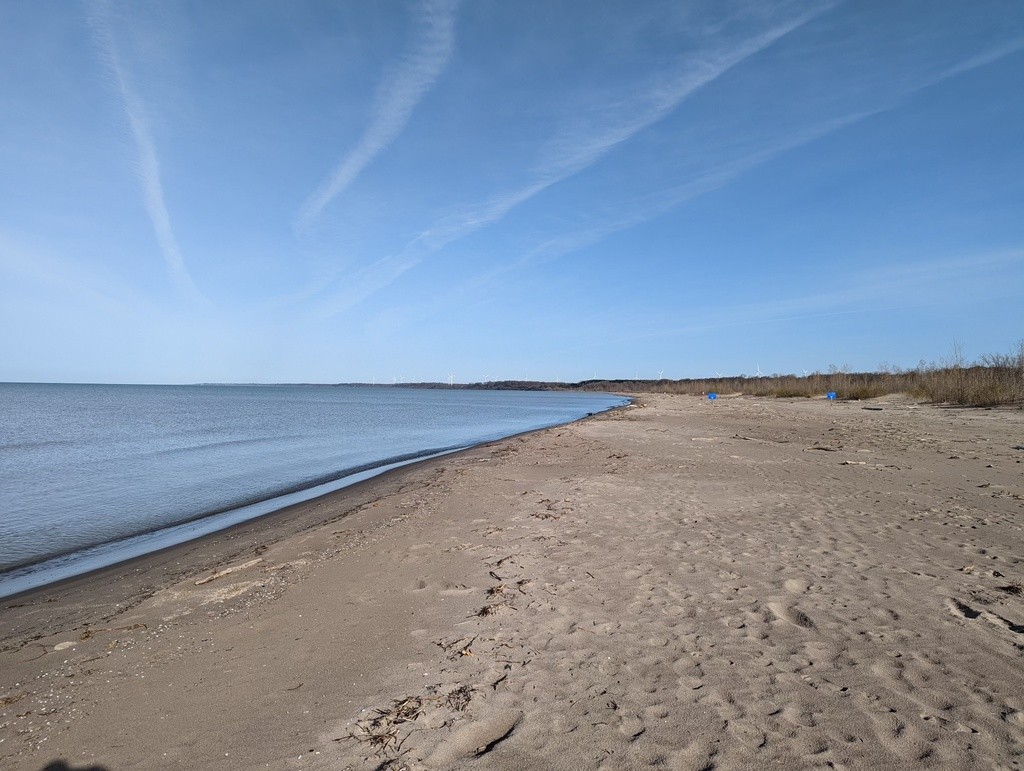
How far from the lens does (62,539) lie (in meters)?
8.31

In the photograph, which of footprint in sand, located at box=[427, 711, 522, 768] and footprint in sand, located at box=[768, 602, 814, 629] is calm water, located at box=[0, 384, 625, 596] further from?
footprint in sand, located at box=[768, 602, 814, 629]

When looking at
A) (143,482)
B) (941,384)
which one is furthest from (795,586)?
(941,384)

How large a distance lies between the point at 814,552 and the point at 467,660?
14.2 feet

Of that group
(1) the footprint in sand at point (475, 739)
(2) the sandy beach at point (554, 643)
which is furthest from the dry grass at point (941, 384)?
(1) the footprint in sand at point (475, 739)

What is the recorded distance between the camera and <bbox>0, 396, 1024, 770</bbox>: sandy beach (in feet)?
9.26

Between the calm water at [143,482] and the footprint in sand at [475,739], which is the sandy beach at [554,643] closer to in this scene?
the footprint in sand at [475,739]

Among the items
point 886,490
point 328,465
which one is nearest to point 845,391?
point 886,490

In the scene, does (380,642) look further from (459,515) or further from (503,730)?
(459,515)

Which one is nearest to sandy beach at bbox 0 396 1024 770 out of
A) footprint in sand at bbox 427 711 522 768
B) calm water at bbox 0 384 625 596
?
footprint in sand at bbox 427 711 522 768

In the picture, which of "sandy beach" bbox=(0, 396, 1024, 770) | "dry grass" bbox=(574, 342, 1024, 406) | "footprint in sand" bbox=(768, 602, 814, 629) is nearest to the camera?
"sandy beach" bbox=(0, 396, 1024, 770)

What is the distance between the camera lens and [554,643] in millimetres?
3928

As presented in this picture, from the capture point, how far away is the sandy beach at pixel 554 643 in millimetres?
2822

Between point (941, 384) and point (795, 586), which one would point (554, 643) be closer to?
point (795, 586)

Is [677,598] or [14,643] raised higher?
[677,598]
